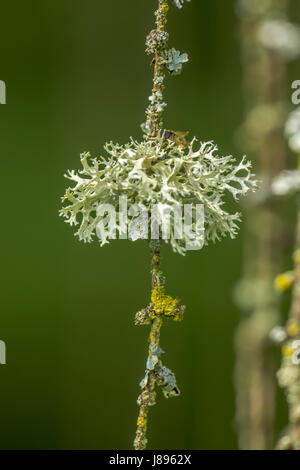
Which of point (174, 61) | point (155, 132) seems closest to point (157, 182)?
point (155, 132)

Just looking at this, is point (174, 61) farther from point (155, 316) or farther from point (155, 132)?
point (155, 316)

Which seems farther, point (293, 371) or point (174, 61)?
point (293, 371)

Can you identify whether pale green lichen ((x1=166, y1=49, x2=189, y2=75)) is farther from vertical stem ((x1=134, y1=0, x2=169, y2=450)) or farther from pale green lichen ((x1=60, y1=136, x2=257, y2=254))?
pale green lichen ((x1=60, y1=136, x2=257, y2=254))

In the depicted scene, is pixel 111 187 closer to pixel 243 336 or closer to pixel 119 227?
pixel 119 227

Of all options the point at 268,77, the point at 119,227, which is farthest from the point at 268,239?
the point at 119,227

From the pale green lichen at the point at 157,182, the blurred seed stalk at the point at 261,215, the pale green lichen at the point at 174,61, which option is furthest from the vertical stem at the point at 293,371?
the pale green lichen at the point at 174,61

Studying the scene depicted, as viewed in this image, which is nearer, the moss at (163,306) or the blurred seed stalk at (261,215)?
the moss at (163,306)

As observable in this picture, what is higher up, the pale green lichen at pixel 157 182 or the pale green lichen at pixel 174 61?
the pale green lichen at pixel 174 61

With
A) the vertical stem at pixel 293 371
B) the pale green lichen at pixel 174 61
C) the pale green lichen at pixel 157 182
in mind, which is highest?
the pale green lichen at pixel 174 61

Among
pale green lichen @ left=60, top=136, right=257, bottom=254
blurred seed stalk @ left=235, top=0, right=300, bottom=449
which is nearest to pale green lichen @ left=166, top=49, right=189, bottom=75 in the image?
pale green lichen @ left=60, top=136, right=257, bottom=254

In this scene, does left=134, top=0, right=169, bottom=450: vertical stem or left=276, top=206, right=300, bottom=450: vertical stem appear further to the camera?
left=276, top=206, right=300, bottom=450: vertical stem

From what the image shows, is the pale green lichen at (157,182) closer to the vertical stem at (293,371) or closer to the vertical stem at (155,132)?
the vertical stem at (155,132)
